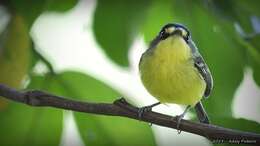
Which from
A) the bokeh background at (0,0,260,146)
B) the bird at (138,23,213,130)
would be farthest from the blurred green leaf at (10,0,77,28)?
the bird at (138,23,213,130)

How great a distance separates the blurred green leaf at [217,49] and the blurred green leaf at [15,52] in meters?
0.11

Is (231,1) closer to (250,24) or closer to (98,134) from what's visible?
(250,24)

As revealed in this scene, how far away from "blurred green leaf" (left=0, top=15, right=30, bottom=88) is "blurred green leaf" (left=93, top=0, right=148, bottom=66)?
55mm

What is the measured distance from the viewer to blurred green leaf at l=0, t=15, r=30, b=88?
0.32 m

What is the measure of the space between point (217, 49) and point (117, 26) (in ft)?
0.25

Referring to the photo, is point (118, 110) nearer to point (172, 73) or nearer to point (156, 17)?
point (156, 17)

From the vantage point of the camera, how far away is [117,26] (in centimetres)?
34

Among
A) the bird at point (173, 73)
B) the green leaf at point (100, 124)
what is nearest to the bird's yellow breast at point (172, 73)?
the bird at point (173, 73)

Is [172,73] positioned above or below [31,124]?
above

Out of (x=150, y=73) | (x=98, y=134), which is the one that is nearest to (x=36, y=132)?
(x=98, y=134)

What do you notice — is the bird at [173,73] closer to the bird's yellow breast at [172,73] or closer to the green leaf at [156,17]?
the bird's yellow breast at [172,73]

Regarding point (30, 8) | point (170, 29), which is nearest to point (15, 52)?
point (30, 8)

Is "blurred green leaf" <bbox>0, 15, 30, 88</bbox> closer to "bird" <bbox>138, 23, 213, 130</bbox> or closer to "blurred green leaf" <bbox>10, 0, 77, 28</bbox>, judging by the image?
"blurred green leaf" <bbox>10, 0, 77, 28</bbox>

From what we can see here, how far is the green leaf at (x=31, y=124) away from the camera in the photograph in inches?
13.0
